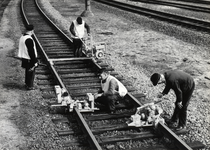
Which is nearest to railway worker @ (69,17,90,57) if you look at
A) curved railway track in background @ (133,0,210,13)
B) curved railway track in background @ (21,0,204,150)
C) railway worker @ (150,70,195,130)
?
curved railway track in background @ (21,0,204,150)

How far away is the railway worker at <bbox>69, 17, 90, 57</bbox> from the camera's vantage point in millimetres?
10906

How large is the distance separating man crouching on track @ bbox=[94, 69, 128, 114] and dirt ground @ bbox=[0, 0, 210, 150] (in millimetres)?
1390

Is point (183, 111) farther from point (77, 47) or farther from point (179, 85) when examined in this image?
point (77, 47)

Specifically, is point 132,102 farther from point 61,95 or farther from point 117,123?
point 61,95

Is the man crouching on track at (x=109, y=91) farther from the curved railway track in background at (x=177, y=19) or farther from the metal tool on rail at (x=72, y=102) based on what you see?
the curved railway track in background at (x=177, y=19)

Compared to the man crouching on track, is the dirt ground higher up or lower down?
lower down

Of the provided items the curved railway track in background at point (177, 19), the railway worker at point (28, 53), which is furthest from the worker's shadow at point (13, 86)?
the curved railway track in background at point (177, 19)

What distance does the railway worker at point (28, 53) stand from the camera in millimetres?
8530

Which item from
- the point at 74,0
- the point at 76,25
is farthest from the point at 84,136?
the point at 74,0

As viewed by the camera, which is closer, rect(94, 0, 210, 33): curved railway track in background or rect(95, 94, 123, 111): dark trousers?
rect(95, 94, 123, 111): dark trousers

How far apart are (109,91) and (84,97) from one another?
135cm

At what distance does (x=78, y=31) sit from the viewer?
1112 centimetres

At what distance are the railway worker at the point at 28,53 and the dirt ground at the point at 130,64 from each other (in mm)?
359

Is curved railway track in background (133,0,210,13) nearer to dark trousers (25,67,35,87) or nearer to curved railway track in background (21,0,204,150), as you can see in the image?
curved railway track in background (21,0,204,150)
